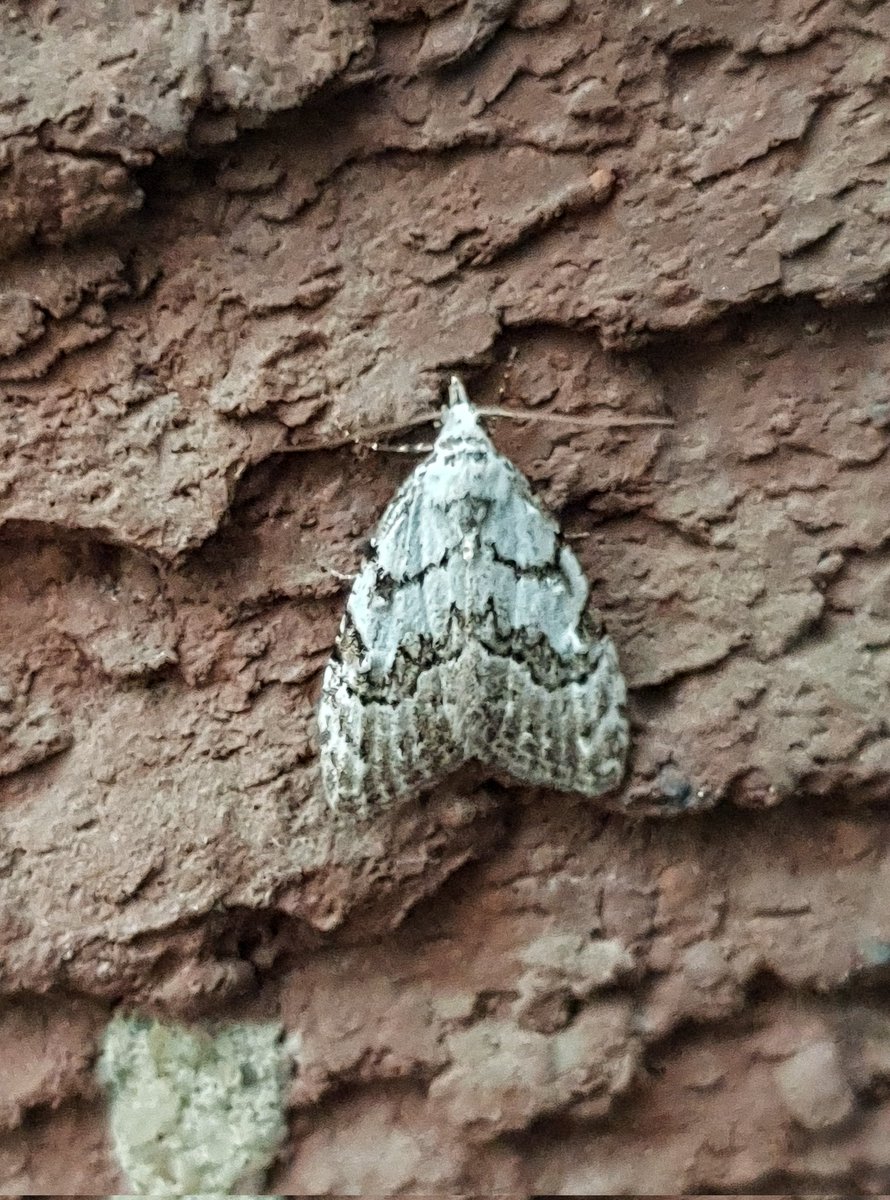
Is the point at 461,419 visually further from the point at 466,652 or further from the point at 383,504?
the point at 466,652

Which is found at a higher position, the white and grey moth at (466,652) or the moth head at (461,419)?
the moth head at (461,419)

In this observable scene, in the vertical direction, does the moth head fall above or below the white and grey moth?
above

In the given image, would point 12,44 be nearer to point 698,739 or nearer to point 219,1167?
point 698,739

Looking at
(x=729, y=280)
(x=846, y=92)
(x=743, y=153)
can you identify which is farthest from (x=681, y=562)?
(x=846, y=92)

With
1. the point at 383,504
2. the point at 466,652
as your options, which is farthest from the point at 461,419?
the point at 466,652
